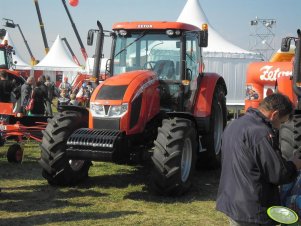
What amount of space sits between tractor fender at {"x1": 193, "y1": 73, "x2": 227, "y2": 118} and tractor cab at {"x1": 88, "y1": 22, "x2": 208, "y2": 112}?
0.44ft

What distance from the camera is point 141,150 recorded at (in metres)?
6.16

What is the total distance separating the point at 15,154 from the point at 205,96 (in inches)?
135

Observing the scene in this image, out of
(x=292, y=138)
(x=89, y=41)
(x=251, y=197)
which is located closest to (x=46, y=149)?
(x=89, y=41)

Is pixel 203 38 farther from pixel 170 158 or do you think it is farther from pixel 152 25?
pixel 170 158

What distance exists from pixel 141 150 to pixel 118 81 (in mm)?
989

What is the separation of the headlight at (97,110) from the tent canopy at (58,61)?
22865 millimetres

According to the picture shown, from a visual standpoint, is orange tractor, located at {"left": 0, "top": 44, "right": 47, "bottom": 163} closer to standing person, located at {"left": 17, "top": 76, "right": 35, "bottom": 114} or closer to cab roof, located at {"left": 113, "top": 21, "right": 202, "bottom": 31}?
standing person, located at {"left": 17, "top": 76, "right": 35, "bottom": 114}

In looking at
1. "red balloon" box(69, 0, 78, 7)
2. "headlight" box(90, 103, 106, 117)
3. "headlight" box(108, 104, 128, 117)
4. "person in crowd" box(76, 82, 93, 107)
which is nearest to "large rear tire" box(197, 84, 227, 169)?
"headlight" box(108, 104, 128, 117)

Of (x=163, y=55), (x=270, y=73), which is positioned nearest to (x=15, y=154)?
(x=163, y=55)

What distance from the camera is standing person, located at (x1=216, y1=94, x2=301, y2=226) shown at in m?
2.73

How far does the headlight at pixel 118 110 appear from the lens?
592cm

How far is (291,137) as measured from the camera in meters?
6.17

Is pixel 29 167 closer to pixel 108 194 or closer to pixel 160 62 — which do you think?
pixel 108 194

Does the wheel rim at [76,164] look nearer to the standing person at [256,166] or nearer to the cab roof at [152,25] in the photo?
the cab roof at [152,25]
